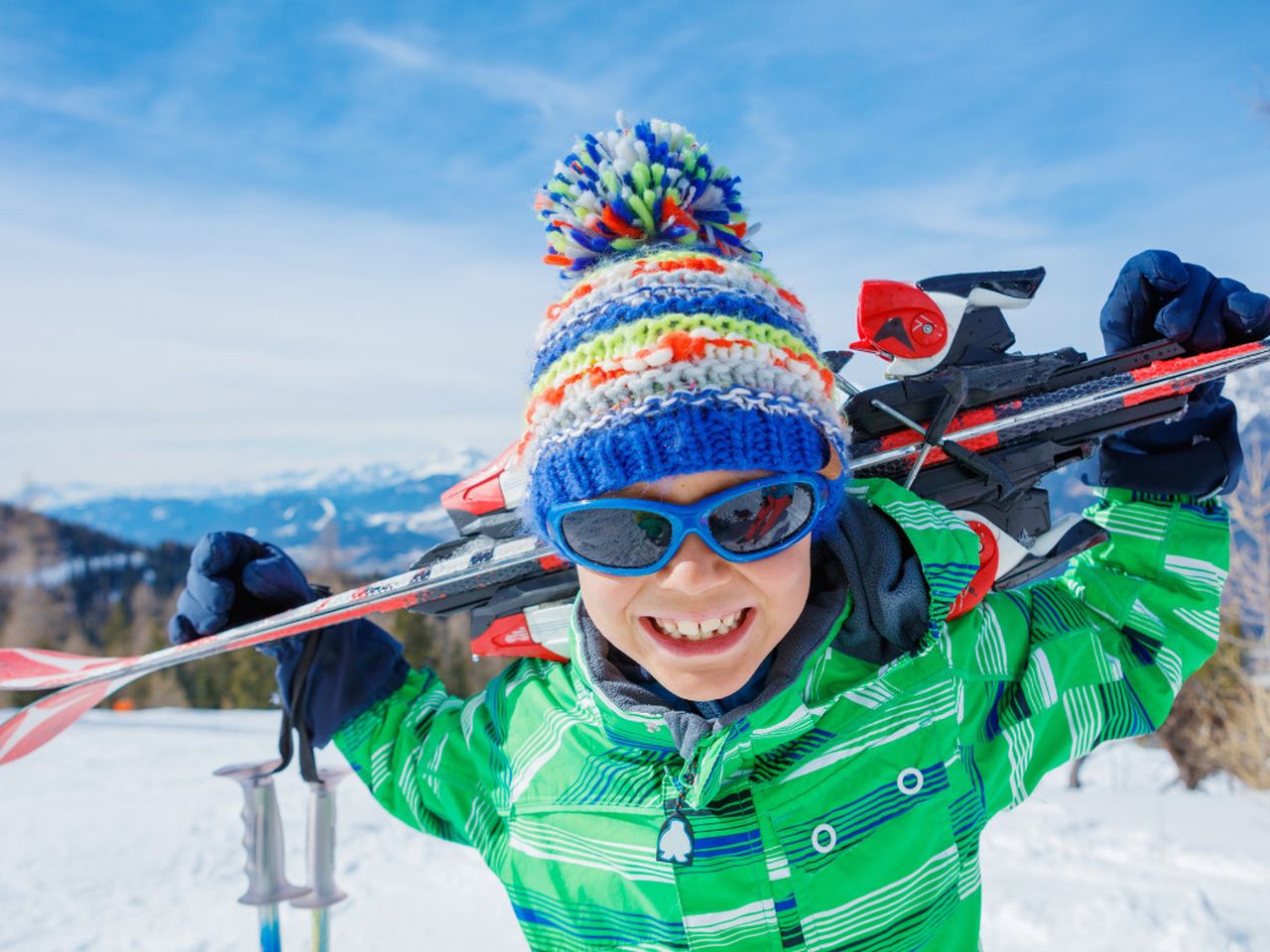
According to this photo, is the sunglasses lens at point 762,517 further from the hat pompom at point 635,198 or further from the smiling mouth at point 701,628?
the hat pompom at point 635,198

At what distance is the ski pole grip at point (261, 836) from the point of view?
202cm

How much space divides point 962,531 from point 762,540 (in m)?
0.45

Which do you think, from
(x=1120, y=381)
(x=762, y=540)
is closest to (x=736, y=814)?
(x=762, y=540)

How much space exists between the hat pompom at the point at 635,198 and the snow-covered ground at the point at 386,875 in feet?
5.64

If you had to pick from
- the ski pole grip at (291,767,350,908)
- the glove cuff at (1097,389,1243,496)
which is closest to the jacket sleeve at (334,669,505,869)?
the ski pole grip at (291,767,350,908)

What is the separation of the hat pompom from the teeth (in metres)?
0.69

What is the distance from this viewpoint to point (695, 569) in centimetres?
137

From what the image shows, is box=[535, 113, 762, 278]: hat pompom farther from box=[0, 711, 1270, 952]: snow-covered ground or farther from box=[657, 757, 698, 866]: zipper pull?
box=[0, 711, 1270, 952]: snow-covered ground

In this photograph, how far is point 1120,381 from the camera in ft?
5.72

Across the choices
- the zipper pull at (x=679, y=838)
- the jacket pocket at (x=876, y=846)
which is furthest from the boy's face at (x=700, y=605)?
the jacket pocket at (x=876, y=846)

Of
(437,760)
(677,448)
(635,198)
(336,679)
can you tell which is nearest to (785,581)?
(677,448)

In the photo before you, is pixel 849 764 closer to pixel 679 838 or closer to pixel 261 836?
pixel 679 838

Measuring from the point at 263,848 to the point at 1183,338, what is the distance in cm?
233

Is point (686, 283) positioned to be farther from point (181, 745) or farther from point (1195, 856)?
point (181, 745)
